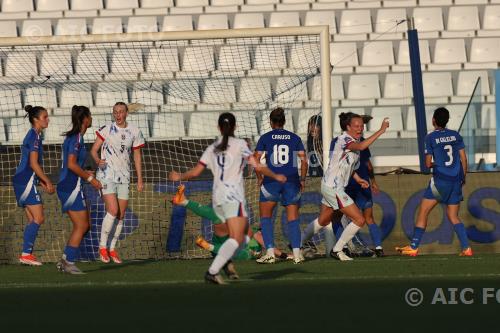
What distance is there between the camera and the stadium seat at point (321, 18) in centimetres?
2050

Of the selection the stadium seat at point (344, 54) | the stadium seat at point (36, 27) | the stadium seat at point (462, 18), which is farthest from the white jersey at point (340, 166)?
the stadium seat at point (462, 18)

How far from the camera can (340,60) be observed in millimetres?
19875

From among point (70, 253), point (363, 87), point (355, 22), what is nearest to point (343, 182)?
point (70, 253)

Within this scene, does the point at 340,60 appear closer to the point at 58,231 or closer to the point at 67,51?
the point at 67,51

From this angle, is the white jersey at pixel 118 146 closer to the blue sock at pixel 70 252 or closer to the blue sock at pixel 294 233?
the blue sock at pixel 70 252

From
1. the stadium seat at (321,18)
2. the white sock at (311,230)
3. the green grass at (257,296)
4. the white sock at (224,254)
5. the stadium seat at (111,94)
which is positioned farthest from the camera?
the stadium seat at (321,18)

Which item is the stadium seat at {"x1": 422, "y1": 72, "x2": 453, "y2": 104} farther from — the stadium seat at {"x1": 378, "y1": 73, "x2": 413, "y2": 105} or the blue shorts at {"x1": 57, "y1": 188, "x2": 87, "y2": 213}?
the blue shorts at {"x1": 57, "y1": 188, "x2": 87, "y2": 213}

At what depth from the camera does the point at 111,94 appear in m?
17.5

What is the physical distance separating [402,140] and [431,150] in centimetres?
342

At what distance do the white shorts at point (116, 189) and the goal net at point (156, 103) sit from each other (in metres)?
1.34

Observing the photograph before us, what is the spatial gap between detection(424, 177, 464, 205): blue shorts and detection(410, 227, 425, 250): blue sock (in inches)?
15.1

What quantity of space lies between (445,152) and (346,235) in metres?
1.70

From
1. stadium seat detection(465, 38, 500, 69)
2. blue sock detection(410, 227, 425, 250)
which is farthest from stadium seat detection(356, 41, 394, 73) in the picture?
blue sock detection(410, 227, 425, 250)

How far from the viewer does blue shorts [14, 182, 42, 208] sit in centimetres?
1212
